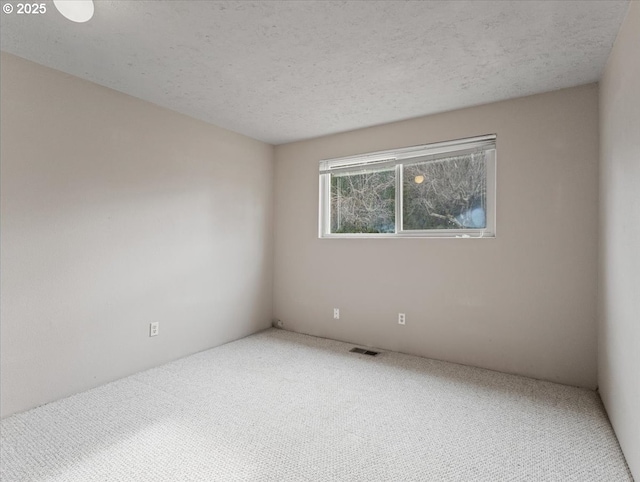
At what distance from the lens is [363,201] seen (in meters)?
3.67

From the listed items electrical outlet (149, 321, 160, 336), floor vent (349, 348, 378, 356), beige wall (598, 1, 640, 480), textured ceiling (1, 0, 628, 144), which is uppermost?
textured ceiling (1, 0, 628, 144)

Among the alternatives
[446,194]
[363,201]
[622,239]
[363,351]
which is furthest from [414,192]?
[622,239]

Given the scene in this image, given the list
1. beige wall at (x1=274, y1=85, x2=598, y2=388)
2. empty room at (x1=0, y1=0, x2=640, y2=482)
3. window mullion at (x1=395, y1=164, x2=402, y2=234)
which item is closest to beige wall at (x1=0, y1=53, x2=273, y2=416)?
empty room at (x1=0, y1=0, x2=640, y2=482)

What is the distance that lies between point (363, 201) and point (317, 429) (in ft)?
7.68

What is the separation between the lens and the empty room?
5.57ft

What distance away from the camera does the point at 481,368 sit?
2.86 meters

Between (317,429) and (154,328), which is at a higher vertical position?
(154,328)

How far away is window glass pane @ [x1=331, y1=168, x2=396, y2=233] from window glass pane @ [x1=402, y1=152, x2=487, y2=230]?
179mm

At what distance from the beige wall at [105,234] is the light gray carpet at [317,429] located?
324 millimetres

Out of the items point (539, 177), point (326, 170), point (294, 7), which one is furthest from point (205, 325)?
point (539, 177)

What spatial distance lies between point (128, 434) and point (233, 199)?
2.31 meters

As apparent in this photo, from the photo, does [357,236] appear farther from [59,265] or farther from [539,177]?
[59,265]

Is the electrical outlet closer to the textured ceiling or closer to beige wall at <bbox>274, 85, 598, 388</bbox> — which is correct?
beige wall at <bbox>274, 85, 598, 388</bbox>

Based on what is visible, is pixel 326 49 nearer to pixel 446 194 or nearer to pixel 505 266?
pixel 446 194
